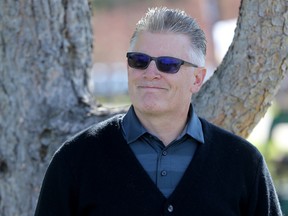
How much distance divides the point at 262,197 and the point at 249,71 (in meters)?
1.29

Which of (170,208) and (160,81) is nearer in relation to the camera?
(170,208)

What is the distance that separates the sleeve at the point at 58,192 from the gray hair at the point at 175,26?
0.62 m

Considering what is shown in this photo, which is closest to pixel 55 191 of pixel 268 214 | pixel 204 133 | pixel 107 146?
pixel 107 146

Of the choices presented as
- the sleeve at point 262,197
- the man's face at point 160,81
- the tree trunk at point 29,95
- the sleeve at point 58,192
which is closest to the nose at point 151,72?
the man's face at point 160,81

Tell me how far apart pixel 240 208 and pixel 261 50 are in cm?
137

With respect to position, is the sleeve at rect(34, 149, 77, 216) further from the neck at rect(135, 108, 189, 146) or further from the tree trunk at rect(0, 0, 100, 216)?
the tree trunk at rect(0, 0, 100, 216)

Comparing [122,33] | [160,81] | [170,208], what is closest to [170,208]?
[170,208]

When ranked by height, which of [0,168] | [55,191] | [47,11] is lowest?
[0,168]

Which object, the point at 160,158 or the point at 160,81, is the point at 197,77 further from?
the point at 160,158

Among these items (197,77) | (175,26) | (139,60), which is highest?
(175,26)

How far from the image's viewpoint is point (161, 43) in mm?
3467

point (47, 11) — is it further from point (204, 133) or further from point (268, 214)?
point (268, 214)

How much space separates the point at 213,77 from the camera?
15.8 feet

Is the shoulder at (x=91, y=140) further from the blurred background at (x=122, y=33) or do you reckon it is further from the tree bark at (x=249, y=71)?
the blurred background at (x=122, y=33)
